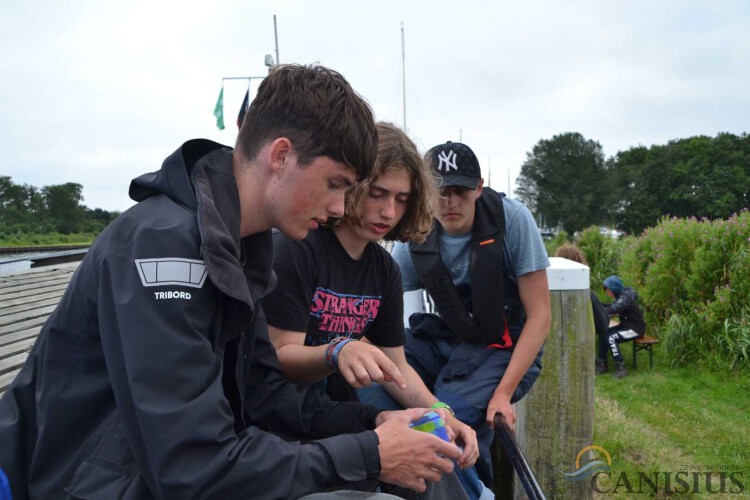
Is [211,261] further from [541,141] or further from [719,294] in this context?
[541,141]

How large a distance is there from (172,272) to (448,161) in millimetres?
1935

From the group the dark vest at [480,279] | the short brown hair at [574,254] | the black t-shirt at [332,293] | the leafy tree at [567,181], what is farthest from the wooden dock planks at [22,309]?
the leafy tree at [567,181]

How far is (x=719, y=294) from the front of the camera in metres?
7.84

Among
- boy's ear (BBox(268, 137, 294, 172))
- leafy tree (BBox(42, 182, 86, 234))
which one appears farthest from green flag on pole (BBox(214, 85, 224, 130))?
boy's ear (BBox(268, 137, 294, 172))

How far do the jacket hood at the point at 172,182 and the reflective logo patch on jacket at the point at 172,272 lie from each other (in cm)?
18

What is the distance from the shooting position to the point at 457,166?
9.82 feet

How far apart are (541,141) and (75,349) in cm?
7864

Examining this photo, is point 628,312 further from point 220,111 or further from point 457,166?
point 220,111

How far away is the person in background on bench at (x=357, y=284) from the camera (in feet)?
7.41

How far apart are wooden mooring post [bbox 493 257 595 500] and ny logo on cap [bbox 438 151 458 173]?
835 millimetres

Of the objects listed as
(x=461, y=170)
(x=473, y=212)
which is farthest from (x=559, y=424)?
(x=461, y=170)

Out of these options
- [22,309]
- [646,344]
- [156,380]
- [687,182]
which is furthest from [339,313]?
[687,182]

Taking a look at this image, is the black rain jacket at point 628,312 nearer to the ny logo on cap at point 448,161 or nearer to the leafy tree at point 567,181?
the ny logo on cap at point 448,161

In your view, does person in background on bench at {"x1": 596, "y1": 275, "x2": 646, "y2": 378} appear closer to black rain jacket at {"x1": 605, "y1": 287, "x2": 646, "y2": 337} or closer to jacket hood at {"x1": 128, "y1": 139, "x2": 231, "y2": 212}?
black rain jacket at {"x1": 605, "y1": 287, "x2": 646, "y2": 337}
